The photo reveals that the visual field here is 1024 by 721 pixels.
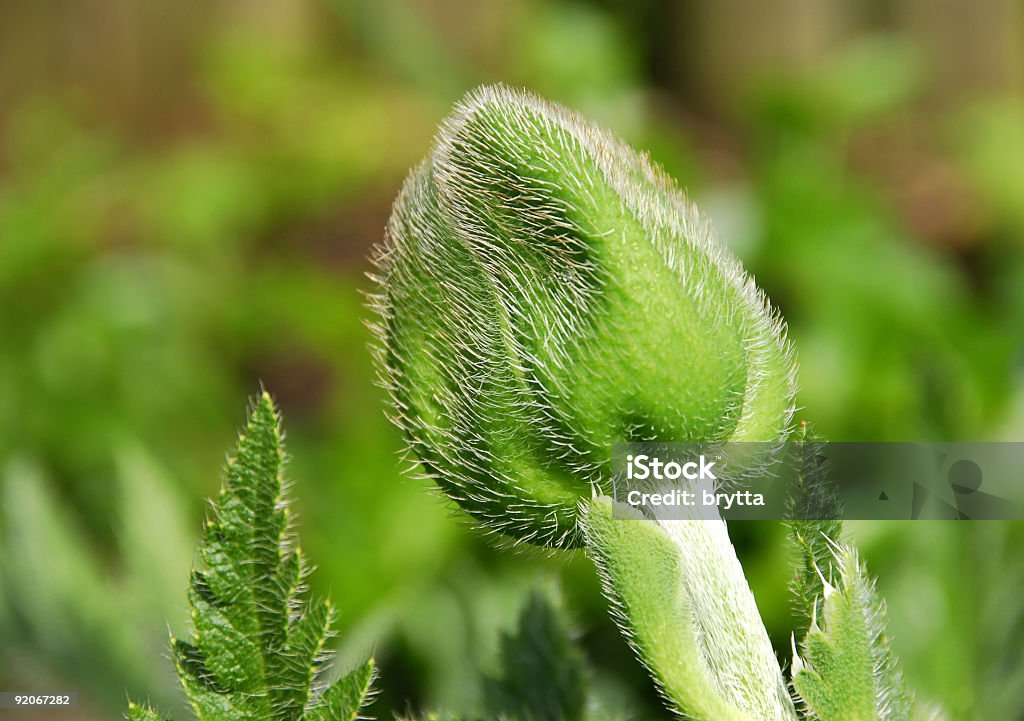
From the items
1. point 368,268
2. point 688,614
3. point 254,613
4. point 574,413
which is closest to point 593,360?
point 574,413

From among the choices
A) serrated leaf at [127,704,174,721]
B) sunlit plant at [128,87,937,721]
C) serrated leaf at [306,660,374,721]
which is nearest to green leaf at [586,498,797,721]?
sunlit plant at [128,87,937,721]

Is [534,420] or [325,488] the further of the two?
[325,488]

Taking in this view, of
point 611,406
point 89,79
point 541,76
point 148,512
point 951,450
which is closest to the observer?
point 611,406

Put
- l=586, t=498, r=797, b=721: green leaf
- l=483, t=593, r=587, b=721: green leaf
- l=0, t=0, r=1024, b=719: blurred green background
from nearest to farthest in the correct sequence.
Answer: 1. l=586, t=498, r=797, b=721: green leaf
2. l=483, t=593, r=587, b=721: green leaf
3. l=0, t=0, r=1024, b=719: blurred green background

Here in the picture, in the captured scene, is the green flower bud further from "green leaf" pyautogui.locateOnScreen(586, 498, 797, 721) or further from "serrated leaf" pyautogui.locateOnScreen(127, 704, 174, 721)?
"serrated leaf" pyautogui.locateOnScreen(127, 704, 174, 721)

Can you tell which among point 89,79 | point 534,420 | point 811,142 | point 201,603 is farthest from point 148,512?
point 89,79

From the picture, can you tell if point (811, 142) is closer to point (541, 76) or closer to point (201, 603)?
point (541, 76)
